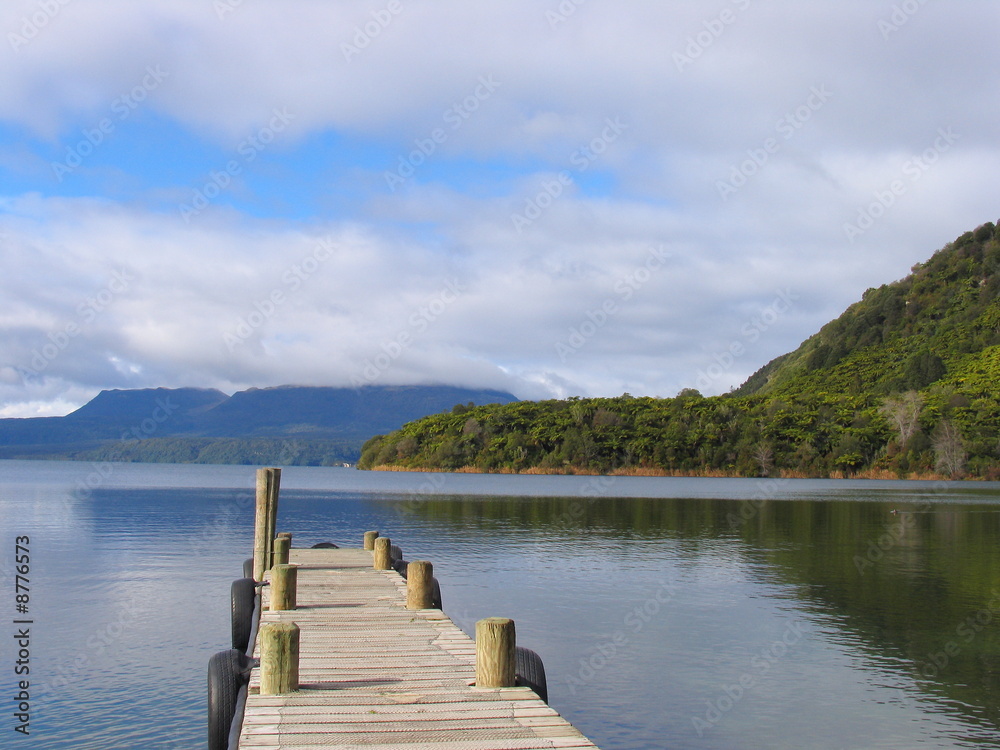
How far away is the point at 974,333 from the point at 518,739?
161 metres

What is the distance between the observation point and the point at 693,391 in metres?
190

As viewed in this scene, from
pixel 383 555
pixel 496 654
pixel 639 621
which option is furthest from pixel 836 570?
pixel 496 654

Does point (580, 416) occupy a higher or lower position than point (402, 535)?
higher

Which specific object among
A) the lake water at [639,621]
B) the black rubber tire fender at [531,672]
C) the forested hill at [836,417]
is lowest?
the lake water at [639,621]

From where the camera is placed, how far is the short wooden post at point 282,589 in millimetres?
15664

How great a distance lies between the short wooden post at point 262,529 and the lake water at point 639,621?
5.26ft

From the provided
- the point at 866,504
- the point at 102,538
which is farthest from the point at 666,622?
the point at 866,504

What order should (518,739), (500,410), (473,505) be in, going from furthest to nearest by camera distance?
(500,410) → (473,505) → (518,739)

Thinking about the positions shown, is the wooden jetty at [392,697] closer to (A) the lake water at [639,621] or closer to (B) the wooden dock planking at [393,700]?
(B) the wooden dock planking at [393,700]

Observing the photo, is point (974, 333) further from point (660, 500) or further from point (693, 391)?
point (660, 500)

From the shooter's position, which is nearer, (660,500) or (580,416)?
(660,500)

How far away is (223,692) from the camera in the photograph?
37.0 feet

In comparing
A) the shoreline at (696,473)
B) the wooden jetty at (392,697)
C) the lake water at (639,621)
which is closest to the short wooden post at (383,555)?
the lake water at (639,621)

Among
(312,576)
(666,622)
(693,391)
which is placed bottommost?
(666,622)
